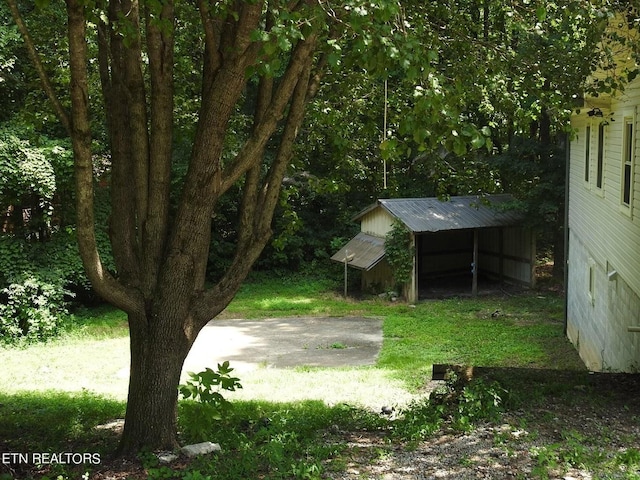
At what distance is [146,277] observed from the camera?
6660mm

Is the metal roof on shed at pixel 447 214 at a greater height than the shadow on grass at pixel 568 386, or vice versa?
the metal roof on shed at pixel 447 214

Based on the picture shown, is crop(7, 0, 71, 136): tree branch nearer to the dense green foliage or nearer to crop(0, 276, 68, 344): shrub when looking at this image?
crop(0, 276, 68, 344): shrub

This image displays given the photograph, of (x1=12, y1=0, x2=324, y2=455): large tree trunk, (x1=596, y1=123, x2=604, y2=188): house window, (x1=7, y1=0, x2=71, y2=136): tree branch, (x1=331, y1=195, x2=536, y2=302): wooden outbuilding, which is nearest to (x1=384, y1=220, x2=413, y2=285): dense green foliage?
(x1=331, y1=195, x2=536, y2=302): wooden outbuilding

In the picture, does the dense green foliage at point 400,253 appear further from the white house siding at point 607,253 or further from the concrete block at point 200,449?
the concrete block at point 200,449

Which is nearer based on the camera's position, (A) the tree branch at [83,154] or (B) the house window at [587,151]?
(A) the tree branch at [83,154]

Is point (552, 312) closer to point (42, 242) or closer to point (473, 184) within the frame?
point (473, 184)

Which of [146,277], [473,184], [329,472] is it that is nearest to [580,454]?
[329,472]

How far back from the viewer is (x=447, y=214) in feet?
75.6

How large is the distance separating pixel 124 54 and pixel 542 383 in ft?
18.1

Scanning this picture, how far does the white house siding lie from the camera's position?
10.0 meters

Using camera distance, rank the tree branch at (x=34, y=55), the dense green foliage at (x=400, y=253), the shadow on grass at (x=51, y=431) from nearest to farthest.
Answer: the tree branch at (x=34, y=55) < the shadow on grass at (x=51, y=431) < the dense green foliage at (x=400, y=253)

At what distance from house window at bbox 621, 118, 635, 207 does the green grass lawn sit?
13.5 ft

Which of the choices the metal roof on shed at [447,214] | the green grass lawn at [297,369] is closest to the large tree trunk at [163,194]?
the green grass lawn at [297,369]

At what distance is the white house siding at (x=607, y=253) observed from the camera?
10.0 m
